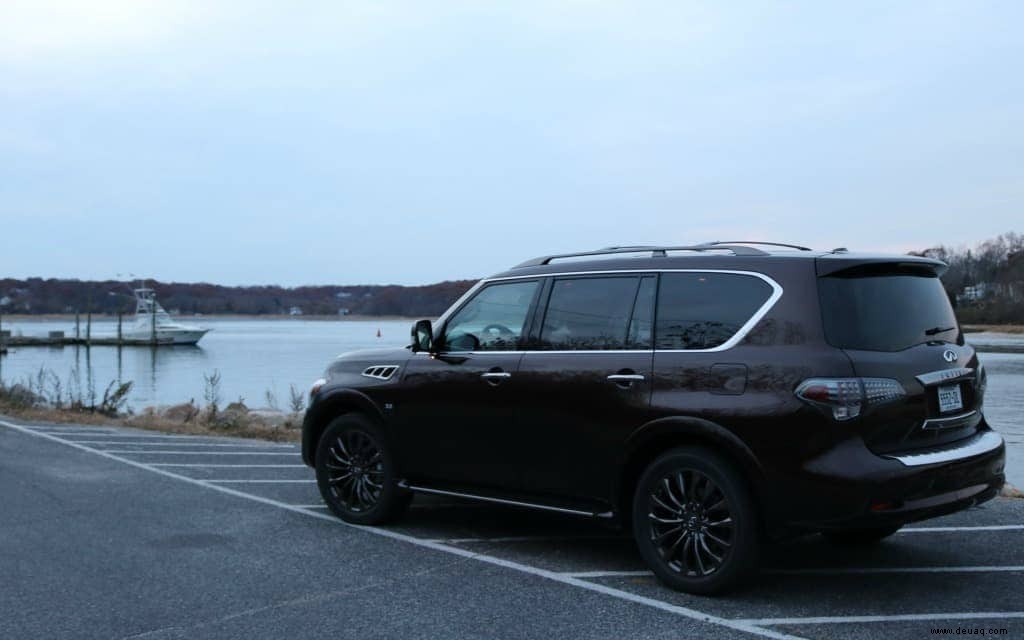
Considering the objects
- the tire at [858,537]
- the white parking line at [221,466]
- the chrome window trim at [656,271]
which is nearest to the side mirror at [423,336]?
the chrome window trim at [656,271]

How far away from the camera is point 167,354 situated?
8181cm

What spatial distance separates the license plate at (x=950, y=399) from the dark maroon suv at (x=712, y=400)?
0.02 m

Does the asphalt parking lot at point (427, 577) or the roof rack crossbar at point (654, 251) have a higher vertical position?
the roof rack crossbar at point (654, 251)

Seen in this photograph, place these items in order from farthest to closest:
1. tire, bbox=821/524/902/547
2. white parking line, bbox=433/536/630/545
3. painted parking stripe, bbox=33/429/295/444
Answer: painted parking stripe, bbox=33/429/295/444, white parking line, bbox=433/536/630/545, tire, bbox=821/524/902/547

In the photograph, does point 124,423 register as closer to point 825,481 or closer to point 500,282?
point 500,282

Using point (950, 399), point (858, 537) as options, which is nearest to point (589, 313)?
point (950, 399)

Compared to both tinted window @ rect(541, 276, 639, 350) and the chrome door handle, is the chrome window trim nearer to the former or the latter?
tinted window @ rect(541, 276, 639, 350)

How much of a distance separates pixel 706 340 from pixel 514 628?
6.32 feet

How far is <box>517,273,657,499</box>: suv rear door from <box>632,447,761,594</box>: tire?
0.33m

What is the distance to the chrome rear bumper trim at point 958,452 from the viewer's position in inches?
211

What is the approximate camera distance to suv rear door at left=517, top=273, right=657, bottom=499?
6121 millimetres

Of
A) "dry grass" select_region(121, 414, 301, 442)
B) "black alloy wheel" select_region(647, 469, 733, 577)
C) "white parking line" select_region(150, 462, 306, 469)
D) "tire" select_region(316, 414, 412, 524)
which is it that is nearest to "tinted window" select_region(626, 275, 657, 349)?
"black alloy wheel" select_region(647, 469, 733, 577)

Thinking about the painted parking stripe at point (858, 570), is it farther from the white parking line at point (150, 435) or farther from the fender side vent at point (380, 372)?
the white parking line at point (150, 435)

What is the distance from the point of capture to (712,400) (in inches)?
223
